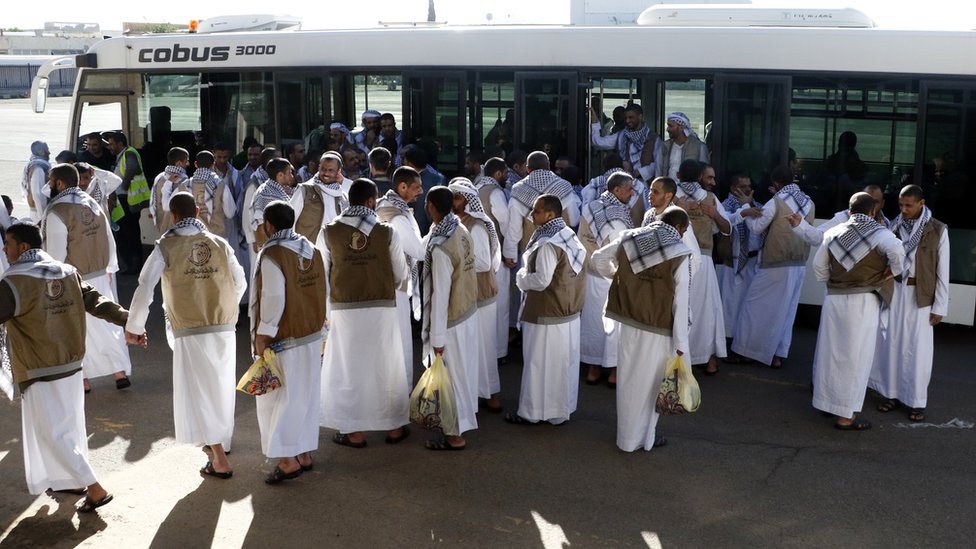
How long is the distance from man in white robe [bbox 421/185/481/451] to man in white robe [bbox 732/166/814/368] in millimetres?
2850

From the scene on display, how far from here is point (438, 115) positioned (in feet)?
38.0

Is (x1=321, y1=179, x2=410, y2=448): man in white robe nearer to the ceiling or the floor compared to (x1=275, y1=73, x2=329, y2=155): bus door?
nearer to the floor

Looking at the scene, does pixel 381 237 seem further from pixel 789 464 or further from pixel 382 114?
pixel 382 114

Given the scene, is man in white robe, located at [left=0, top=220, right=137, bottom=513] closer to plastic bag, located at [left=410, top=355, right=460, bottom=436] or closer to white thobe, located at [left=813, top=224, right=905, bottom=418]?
plastic bag, located at [left=410, top=355, right=460, bottom=436]

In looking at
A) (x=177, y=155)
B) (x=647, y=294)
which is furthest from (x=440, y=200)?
(x=177, y=155)

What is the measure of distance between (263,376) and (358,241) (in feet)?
3.43

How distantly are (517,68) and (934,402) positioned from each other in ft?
17.2

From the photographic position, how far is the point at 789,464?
6.69m

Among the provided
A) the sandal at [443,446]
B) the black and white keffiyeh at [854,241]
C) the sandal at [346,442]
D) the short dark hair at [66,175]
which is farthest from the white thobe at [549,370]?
the short dark hair at [66,175]

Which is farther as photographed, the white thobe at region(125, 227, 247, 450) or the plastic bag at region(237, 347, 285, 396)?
the white thobe at region(125, 227, 247, 450)

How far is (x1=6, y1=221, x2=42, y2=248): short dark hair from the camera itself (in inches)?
231

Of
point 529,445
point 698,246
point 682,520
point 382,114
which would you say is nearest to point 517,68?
point 382,114

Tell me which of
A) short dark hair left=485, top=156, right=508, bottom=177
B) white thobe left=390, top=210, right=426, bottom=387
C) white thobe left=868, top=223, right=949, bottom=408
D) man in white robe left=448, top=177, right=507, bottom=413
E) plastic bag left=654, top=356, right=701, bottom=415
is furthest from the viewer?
short dark hair left=485, top=156, right=508, bottom=177

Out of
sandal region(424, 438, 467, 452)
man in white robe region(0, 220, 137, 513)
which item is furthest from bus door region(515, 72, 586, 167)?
man in white robe region(0, 220, 137, 513)
